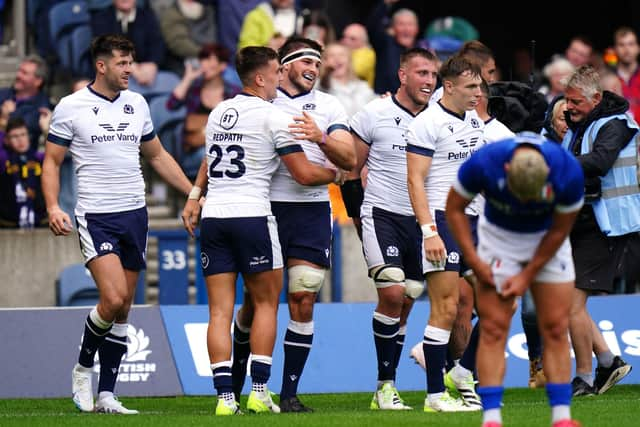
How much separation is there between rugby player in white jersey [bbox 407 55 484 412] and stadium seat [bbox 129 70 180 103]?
773cm

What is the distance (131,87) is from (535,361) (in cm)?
703

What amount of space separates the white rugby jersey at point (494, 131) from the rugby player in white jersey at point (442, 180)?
6.8 inches

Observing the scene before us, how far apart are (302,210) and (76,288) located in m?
5.61

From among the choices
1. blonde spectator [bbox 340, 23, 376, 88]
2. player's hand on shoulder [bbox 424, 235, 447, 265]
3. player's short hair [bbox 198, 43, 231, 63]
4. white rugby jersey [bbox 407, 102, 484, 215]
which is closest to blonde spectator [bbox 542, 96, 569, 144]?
white rugby jersey [bbox 407, 102, 484, 215]

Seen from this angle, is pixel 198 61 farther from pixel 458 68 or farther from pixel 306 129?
pixel 306 129

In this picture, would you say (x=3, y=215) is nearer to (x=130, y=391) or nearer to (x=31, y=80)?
(x=31, y=80)

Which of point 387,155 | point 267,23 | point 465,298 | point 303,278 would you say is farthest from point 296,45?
point 267,23

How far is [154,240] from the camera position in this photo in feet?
56.4

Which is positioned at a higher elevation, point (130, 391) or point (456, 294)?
point (456, 294)

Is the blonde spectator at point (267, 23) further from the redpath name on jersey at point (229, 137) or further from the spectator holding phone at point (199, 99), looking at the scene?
the redpath name on jersey at point (229, 137)

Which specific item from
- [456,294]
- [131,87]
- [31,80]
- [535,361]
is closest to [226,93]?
[131,87]

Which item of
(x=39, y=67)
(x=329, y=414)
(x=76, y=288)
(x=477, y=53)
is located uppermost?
(x=477, y=53)

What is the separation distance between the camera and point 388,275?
11391 millimetres

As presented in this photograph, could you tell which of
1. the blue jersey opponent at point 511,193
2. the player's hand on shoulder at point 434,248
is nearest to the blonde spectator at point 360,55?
the player's hand on shoulder at point 434,248
